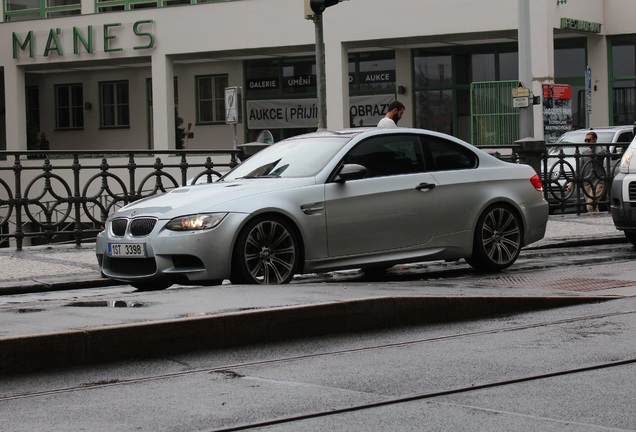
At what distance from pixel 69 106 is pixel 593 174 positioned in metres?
28.1

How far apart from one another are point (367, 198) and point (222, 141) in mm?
33162

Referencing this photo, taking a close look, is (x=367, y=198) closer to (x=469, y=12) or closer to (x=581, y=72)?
(x=469, y=12)

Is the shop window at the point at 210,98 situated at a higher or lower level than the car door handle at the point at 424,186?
higher

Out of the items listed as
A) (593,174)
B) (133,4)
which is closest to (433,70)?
(133,4)

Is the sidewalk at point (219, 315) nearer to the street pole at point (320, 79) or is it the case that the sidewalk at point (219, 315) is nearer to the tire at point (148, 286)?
the tire at point (148, 286)

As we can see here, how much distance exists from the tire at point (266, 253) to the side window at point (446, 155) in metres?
1.97

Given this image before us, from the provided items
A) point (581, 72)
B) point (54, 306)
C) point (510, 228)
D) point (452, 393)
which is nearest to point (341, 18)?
point (581, 72)

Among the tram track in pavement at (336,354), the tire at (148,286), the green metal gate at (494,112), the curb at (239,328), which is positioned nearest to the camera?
the tram track in pavement at (336,354)

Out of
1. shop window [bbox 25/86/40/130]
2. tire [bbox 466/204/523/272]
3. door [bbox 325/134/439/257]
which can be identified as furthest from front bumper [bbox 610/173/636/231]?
shop window [bbox 25/86/40/130]

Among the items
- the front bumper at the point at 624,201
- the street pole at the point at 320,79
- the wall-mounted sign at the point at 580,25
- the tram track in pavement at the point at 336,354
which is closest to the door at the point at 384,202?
the tram track in pavement at the point at 336,354

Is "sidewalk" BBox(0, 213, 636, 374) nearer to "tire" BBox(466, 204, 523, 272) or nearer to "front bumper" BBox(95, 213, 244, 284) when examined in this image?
"front bumper" BBox(95, 213, 244, 284)

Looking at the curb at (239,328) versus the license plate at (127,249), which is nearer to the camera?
the curb at (239,328)

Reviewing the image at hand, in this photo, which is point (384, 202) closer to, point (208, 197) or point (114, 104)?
point (208, 197)

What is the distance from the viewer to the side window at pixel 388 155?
11789mm
